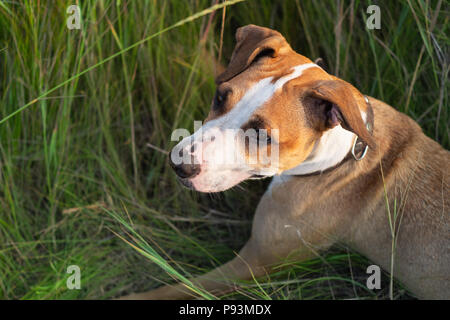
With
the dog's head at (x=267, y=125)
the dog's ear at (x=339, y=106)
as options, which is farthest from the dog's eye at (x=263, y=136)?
the dog's ear at (x=339, y=106)

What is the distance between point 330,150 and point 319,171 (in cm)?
16

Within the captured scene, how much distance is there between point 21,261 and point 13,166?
63 cm

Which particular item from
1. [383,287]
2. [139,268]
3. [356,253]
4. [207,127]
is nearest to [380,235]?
[356,253]

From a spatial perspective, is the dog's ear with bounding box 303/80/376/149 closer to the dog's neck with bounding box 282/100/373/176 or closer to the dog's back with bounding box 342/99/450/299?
the dog's neck with bounding box 282/100/373/176

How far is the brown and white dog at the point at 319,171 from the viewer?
212 cm

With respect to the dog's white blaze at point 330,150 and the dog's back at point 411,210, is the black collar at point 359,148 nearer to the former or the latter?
the dog's white blaze at point 330,150

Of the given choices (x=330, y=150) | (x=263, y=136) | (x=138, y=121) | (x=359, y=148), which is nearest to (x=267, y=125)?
(x=263, y=136)

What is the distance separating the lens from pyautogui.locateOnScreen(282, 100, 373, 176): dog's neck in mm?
2273

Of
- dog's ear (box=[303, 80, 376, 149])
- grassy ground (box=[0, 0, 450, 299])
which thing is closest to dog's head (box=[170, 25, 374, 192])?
dog's ear (box=[303, 80, 376, 149])

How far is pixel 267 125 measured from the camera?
81.7 inches

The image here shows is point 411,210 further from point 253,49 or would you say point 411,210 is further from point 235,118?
point 253,49

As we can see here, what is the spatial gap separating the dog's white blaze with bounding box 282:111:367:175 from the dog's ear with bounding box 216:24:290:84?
0.52 metres

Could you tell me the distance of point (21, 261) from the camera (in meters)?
2.90

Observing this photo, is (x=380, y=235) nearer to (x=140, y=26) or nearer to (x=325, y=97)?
(x=325, y=97)
